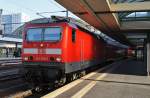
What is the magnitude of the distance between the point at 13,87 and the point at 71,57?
3.39m

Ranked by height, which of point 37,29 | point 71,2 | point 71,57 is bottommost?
point 71,57

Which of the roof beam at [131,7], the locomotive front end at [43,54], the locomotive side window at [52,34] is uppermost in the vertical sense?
the roof beam at [131,7]

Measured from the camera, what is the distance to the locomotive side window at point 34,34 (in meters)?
13.3

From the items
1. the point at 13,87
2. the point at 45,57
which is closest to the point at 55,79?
the point at 45,57

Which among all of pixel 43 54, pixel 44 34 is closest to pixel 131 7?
pixel 44 34

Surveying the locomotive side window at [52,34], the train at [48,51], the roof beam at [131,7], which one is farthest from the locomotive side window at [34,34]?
the roof beam at [131,7]

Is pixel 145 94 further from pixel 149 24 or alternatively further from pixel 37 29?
pixel 149 24

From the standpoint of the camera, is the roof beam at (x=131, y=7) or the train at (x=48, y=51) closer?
the train at (x=48, y=51)

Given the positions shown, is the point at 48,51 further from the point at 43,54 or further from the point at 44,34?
the point at 44,34

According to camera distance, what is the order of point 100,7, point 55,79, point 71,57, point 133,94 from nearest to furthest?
point 133,94 < point 55,79 < point 71,57 < point 100,7

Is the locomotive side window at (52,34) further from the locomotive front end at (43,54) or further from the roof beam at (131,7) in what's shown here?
the roof beam at (131,7)

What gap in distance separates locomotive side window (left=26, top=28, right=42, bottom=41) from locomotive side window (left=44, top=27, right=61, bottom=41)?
0.97ft

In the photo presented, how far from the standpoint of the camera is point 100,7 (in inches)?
619

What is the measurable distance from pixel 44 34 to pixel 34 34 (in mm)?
528
